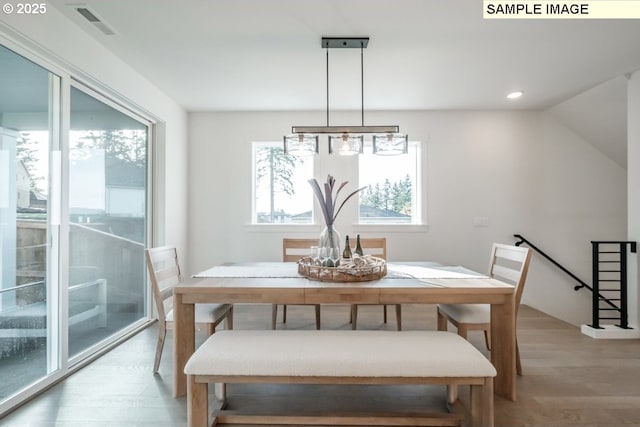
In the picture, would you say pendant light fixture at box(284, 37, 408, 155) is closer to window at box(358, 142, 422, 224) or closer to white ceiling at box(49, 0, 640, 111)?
white ceiling at box(49, 0, 640, 111)

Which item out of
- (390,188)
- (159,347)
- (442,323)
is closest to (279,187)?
(390,188)

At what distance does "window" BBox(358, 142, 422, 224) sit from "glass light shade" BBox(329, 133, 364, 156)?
1873mm

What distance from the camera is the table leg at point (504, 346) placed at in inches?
74.1

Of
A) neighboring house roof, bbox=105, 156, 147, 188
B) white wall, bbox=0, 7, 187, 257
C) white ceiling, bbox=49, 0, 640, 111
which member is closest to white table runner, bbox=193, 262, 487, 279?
neighboring house roof, bbox=105, 156, 147, 188

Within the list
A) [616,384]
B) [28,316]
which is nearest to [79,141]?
[28,316]

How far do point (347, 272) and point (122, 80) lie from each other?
247 centimetres

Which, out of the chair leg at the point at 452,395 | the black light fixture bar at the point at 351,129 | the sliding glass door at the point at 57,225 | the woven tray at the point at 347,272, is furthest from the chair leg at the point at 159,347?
the chair leg at the point at 452,395

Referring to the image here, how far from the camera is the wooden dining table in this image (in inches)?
70.9

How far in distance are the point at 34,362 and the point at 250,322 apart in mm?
1682

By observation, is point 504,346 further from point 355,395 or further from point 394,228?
point 394,228

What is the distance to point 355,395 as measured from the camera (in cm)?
202

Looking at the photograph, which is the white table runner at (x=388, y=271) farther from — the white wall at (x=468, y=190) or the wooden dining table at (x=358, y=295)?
the white wall at (x=468, y=190)

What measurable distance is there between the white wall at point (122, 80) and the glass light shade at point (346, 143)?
1.82 m

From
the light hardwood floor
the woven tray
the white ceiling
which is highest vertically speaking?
the white ceiling
